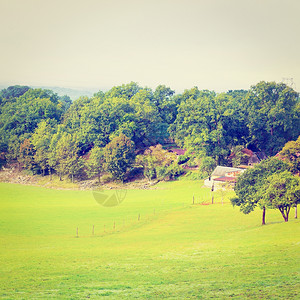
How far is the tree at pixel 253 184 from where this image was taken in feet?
124

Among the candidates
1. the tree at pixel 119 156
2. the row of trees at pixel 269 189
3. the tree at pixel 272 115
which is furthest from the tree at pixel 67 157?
the row of trees at pixel 269 189

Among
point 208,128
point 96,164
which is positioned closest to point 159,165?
point 96,164

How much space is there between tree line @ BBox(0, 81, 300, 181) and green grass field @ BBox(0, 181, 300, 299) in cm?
2348

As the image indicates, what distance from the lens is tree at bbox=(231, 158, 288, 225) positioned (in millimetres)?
37875

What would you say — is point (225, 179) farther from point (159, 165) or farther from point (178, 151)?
point (178, 151)

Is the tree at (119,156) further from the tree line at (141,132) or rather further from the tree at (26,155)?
the tree at (26,155)

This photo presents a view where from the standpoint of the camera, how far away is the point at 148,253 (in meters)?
30.0

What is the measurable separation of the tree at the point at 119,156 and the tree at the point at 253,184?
120 ft

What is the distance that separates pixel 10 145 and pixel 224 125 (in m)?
45.6

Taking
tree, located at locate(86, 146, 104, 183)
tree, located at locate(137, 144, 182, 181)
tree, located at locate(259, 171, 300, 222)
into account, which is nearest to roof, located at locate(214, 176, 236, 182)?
tree, located at locate(137, 144, 182, 181)

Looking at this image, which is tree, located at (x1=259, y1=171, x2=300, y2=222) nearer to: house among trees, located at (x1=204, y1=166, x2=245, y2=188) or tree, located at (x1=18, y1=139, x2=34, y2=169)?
house among trees, located at (x1=204, y1=166, x2=245, y2=188)

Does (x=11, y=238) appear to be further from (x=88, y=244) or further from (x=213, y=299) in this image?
(x=213, y=299)

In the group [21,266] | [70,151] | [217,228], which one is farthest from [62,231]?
[70,151]

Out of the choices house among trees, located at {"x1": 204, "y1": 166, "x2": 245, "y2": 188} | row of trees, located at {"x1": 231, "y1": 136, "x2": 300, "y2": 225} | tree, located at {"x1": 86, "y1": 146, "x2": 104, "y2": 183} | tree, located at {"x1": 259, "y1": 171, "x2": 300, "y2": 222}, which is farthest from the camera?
tree, located at {"x1": 86, "y1": 146, "x2": 104, "y2": 183}
